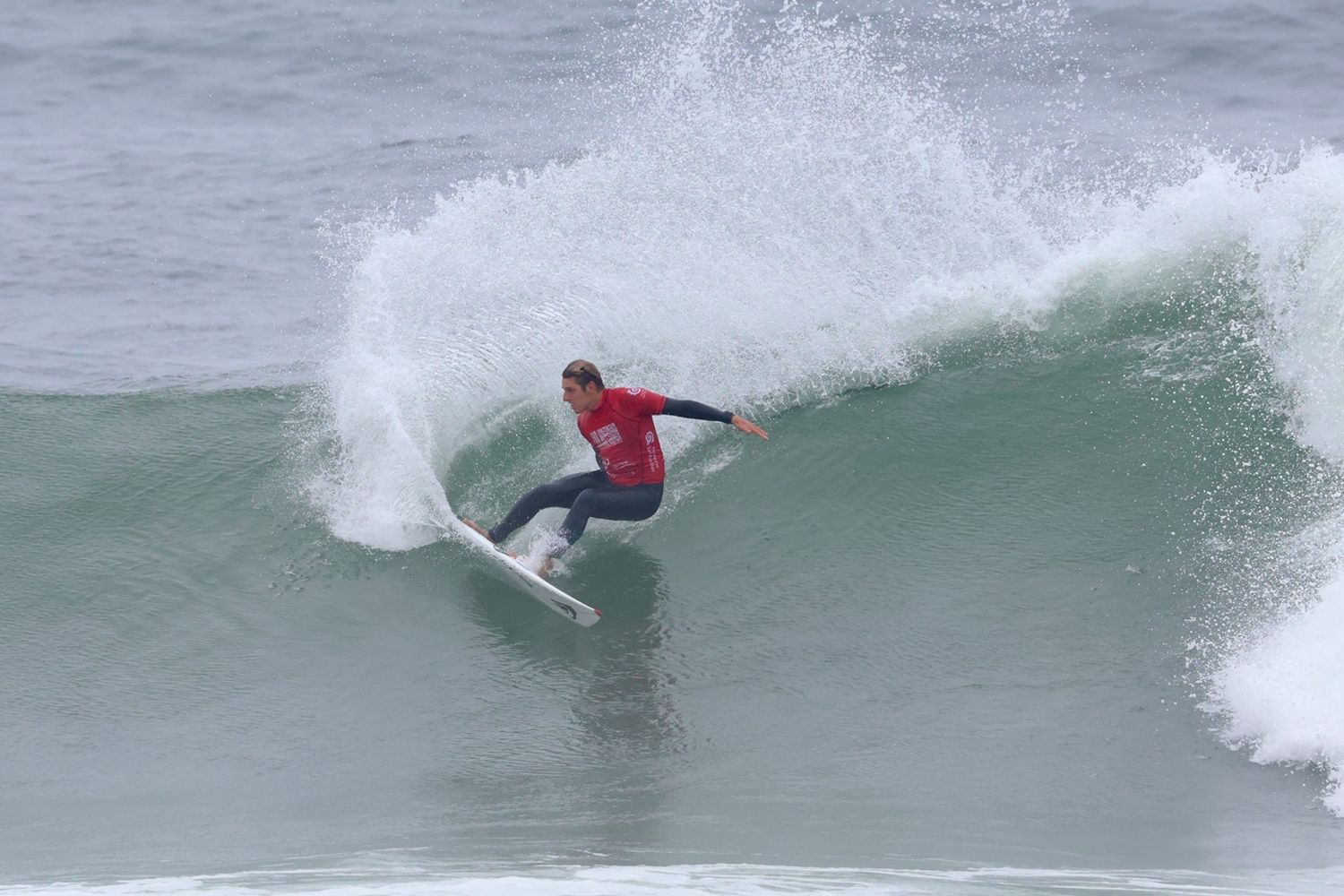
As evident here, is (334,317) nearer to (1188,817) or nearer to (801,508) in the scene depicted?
(801,508)

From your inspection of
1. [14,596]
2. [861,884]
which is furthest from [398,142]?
[861,884]

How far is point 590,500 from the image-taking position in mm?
7531

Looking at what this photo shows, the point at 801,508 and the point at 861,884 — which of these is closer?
the point at 861,884

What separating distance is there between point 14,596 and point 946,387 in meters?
5.77

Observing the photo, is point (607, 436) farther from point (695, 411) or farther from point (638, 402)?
point (695, 411)

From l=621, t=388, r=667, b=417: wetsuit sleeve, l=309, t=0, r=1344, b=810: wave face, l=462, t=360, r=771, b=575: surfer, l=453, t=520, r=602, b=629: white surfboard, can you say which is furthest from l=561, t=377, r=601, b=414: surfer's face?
l=309, t=0, r=1344, b=810: wave face

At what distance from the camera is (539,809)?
548cm

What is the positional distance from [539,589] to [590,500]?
24.0 inches

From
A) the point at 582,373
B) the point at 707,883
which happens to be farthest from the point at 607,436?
the point at 707,883

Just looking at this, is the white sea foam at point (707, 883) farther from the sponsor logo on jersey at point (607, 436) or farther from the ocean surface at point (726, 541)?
the sponsor logo on jersey at point (607, 436)

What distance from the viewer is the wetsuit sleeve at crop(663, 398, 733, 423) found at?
23.9ft

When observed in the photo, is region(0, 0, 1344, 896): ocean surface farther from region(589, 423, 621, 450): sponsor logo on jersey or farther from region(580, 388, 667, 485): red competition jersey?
region(589, 423, 621, 450): sponsor logo on jersey

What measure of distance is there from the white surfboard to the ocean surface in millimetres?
97

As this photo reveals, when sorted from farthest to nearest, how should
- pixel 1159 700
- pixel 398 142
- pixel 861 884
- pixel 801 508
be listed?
pixel 398 142 < pixel 801 508 < pixel 1159 700 < pixel 861 884
